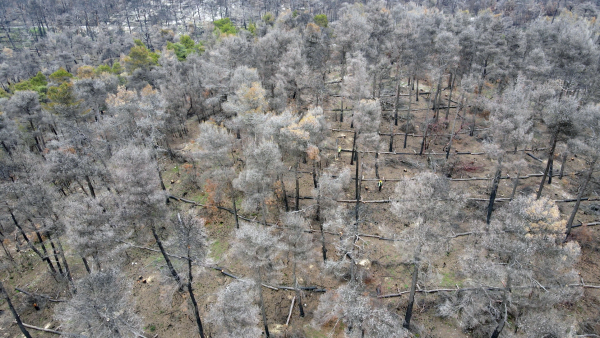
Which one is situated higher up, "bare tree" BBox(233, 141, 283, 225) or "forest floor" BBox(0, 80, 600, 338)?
"bare tree" BBox(233, 141, 283, 225)

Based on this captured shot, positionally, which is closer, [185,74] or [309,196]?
[309,196]

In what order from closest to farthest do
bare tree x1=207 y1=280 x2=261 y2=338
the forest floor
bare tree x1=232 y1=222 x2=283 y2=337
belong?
1. bare tree x1=207 y1=280 x2=261 y2=338
2. bare tree x1=232 y1=222 x2=283 y2=337
3. the forest floor

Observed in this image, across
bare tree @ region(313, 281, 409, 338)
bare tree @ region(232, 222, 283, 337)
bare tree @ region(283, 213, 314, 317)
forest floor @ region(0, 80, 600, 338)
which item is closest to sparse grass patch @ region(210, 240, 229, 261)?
forest floor @ region(0, 80, 600, 338)

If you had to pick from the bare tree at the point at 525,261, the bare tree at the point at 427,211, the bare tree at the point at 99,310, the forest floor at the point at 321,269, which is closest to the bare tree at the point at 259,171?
the forest floor at the point at 321,269

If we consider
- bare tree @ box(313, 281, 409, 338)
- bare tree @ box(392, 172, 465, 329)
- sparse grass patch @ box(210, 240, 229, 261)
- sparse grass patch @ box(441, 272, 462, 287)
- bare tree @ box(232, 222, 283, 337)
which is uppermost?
bare tree @ box(392, 172, 465, 329)

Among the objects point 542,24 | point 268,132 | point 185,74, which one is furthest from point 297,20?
point 268,132

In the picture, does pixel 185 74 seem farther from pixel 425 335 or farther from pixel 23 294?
pixel 425 335

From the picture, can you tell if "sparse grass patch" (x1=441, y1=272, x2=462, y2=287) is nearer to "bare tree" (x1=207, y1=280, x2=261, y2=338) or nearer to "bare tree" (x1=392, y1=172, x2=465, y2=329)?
"bare tree" (x1=392, y1=172, x2=465, y2=329)

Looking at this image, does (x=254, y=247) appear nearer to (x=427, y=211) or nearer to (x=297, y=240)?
(x=297, y=240)
